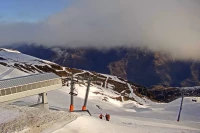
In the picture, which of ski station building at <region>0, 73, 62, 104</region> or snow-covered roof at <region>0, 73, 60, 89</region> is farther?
snow-covered roof at <region>0, 73, 60, 89</region>

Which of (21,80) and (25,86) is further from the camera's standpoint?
(21,80)

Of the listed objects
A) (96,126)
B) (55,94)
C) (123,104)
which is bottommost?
(123,104)

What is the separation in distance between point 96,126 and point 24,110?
6.23 meters

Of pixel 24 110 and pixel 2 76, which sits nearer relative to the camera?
A: pixel 24 110

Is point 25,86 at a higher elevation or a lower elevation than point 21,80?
lower

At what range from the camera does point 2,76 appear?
9575 cm

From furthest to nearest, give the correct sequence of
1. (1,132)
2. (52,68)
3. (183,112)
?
1. (52,68)
2. (183,112)
3. (1,132)

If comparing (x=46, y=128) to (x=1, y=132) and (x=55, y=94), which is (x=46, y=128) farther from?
(x=55, y=94)

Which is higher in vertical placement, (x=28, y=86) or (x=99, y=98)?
(x=28, y=86)

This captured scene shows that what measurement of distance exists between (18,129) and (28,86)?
12559 millimetres

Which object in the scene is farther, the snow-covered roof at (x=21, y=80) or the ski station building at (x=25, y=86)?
the snow-covered roof at (x=21, y=80)

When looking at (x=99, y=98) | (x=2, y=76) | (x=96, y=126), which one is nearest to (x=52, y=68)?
(x=99, y=98)

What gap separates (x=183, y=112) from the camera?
90.5 metres

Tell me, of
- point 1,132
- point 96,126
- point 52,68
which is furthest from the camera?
point 52,68
